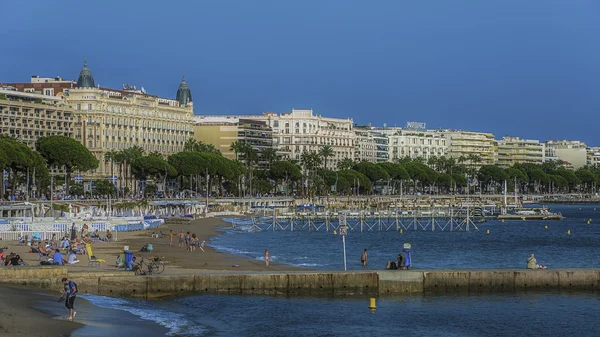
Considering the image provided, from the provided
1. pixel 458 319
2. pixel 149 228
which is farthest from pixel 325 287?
pixel 149 228

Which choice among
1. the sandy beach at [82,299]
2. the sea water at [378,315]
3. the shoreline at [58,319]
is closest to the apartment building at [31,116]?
the sandy beach at [82,299]

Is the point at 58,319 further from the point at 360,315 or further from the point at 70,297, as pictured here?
the point at 360,315

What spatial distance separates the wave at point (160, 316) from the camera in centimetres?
3859

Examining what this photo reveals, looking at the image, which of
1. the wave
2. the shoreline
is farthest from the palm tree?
the shoreline

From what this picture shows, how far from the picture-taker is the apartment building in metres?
174

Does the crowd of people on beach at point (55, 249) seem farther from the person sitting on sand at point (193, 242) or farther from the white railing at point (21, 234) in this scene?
the person sitting on sand at point (193, 242)

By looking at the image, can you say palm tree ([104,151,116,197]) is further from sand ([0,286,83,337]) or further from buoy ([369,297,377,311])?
sand ([0,286,83,337])

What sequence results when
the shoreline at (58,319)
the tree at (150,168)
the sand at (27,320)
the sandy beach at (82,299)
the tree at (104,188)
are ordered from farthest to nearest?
the tree at (150,168)
the tree at (104,188)
the sandy beach at (82,299)
the shoreline at (58,319)
the sand at (27,320)

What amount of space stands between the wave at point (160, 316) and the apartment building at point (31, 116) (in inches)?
5045

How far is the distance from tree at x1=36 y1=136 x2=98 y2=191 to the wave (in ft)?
361

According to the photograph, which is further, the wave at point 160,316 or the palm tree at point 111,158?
the palm tree at point 111,158

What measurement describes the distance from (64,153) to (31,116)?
30.8m

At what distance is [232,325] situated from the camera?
40469mm

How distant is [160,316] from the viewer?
41438 millimetres
